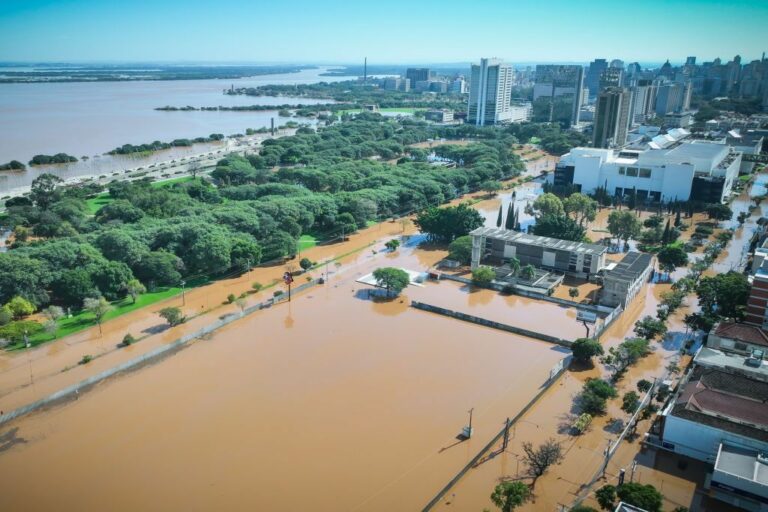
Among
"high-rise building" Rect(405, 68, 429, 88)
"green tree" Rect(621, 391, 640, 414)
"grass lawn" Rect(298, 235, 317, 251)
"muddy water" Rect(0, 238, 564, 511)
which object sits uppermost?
"high-rise building" Rect(405, 68, 429, 88)

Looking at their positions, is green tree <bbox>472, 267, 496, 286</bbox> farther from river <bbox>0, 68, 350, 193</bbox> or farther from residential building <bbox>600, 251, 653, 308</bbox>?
river <bbox>0, 68, 350, 193</bbox>

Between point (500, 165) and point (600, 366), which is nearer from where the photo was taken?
point (600, 366)

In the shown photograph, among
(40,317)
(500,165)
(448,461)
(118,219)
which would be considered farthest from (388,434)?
(500,165)

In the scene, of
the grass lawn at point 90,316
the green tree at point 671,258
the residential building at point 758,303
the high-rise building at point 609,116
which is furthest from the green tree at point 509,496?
the high-rise building at point 609,116

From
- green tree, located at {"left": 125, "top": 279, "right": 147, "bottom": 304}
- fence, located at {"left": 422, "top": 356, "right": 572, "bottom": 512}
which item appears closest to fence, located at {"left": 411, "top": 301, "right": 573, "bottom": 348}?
fence, located at {"left": 422, "top": 356, "right": 572, "bottom": 512}

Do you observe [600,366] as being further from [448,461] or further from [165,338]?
[165,338]

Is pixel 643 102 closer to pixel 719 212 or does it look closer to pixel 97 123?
pixel 719 212

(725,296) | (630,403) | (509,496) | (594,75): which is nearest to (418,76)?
(594,75)
